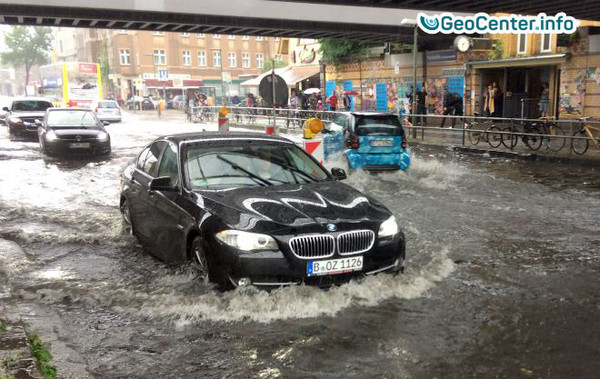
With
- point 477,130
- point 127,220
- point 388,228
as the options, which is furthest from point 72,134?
point 388,228

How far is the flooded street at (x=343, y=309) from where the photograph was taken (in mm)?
4145

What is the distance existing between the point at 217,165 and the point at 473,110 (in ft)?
74.3

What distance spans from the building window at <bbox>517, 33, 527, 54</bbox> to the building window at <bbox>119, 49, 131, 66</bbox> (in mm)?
56505

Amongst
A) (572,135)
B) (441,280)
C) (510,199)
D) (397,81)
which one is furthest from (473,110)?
(441,280)

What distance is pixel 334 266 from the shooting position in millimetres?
4949

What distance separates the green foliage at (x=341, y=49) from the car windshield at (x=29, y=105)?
16.1 metres

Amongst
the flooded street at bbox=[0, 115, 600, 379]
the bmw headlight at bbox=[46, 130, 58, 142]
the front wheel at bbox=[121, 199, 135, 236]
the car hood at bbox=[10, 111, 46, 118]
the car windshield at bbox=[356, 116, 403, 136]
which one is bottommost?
the flooded street at bbox=[0, 115, 600, 379]

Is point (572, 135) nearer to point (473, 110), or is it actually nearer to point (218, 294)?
point (473, 110)

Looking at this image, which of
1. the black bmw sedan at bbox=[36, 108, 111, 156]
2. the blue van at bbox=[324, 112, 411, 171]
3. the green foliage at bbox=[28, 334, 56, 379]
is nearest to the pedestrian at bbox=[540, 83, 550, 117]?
the blue van at bbox=[324, 112, 411, 171]

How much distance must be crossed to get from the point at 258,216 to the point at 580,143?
43.4 ft

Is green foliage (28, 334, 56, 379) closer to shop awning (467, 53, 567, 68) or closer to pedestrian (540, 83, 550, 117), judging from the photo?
shop awning (467, 53, 567, 68)

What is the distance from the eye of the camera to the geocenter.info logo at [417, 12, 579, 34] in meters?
21.2

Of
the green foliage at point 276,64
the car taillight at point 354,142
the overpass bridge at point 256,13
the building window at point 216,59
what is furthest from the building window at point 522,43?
the building window at point 216,59

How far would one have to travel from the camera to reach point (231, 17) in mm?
20156
